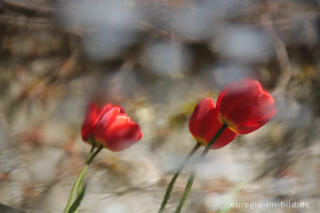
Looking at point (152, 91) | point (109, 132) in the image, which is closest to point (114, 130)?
point (109, 132)

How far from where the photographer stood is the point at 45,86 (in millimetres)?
369

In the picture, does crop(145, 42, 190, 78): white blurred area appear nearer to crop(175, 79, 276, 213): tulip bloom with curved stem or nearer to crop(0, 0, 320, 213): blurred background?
crop(0, 0, 320, 213): blurred background

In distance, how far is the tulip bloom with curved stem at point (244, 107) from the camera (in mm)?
262

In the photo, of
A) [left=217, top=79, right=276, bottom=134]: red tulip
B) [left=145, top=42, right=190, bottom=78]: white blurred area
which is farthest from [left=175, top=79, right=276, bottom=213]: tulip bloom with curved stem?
[left=145, top=42, right=190, bottom=78]: white blurred area

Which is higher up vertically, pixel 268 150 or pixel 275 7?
pixel 275 7

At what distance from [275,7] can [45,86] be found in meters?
0.22

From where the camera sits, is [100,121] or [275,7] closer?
[100,121]

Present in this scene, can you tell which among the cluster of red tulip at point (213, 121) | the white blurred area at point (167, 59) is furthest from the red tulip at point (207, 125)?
the white blurred area at point (167, 59)

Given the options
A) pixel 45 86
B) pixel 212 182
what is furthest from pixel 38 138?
pixel 212 182

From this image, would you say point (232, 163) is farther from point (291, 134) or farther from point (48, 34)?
point (48, 34)

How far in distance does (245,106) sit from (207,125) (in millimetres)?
30

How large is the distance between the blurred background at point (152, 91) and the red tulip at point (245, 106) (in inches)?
3.6

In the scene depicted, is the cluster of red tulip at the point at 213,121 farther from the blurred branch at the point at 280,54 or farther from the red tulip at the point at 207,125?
the blurred branch at the point at 280,54

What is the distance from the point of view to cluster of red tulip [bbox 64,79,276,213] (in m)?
0.26
